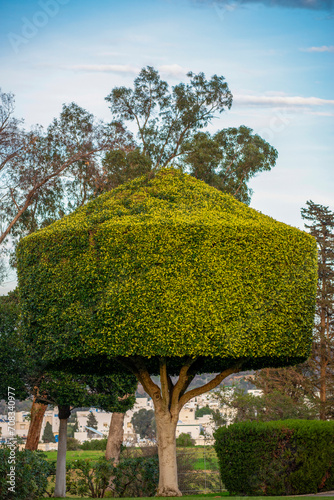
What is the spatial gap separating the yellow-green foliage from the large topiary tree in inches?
0.9

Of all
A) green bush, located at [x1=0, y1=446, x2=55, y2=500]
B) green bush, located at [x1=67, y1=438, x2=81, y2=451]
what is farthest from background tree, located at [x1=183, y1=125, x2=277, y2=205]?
green bush, located at [x1=67, y1=438, x2=81, y2=451]

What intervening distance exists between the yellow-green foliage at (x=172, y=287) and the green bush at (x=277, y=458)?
2.80m

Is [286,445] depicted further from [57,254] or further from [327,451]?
[57,254]

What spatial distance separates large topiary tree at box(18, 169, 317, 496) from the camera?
12.0 metres

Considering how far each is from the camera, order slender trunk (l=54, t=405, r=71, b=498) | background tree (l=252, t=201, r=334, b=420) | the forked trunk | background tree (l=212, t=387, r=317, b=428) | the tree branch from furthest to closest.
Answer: background tree (l=252, t=201, r=334, b=420)
background tree (l=212, t=387, r=317, b=428)
slender trunk (l=54, t=405, r=71, b=498)
the tree branch
the forked trunk


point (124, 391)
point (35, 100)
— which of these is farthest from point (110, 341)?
point (35, 100)

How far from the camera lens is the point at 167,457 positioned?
13.2 metres

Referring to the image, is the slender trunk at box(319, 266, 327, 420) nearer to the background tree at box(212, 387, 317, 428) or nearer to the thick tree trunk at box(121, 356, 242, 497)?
the background tree at box(212, 387, 317, 428)

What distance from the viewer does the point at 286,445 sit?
14.6 meters

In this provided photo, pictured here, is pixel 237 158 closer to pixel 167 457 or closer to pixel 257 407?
pixel 257 407

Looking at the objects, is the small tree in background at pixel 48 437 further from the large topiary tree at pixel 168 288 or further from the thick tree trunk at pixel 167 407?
the large topiary tree at pixel 168 288

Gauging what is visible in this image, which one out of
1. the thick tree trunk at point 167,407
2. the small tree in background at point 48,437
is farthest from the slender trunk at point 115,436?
the small tree in background at point 48,437

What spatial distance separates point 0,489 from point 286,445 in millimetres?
7417

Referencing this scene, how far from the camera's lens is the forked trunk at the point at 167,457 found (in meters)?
13.1
